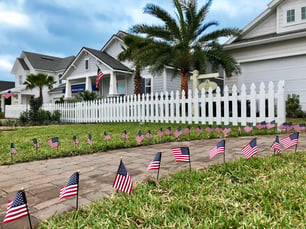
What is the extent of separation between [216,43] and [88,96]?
836 cm

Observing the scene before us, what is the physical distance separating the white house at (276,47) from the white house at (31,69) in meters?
22.3

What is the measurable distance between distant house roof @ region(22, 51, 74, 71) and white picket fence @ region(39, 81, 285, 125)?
17.6 m

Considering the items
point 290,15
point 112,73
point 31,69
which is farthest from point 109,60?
point 31,69

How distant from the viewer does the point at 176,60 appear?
35.9ft

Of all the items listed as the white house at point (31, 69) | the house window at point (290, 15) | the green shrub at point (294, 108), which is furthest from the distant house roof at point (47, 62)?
the green shrub at point (294, 108)

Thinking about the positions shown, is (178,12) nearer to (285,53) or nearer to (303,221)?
(285,53)

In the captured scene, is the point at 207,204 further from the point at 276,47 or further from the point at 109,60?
the point at 109,60

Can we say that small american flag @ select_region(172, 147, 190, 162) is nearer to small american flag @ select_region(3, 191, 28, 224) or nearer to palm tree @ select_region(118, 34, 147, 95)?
small american flag @ select_region(3, 191, 28, 224)

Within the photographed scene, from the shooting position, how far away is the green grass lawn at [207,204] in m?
1.53

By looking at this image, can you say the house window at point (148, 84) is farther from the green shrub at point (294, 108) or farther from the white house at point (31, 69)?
the white house at point (31, 69)

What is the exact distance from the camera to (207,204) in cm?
176

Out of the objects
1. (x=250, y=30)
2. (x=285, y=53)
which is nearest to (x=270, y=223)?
(x=285, y=53)

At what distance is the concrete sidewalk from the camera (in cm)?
199

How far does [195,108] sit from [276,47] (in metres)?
7.09
